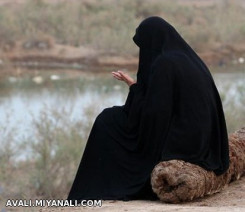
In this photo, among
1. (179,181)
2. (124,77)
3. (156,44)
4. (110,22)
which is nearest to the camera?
(179,181)

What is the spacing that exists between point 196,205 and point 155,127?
640mm

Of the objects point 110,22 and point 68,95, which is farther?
point 110,22

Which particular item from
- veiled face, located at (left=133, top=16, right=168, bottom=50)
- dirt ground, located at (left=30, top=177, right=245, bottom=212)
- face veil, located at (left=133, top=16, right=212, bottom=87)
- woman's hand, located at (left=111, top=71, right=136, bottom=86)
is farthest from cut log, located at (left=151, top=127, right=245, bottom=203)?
veiled face, located at (left=133, top=16, right=168, bottom=50)

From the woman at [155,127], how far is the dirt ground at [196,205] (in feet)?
0.60

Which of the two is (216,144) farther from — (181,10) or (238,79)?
(181,10)

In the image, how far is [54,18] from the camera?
2389 cm

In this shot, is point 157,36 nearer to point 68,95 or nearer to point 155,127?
point 155,127

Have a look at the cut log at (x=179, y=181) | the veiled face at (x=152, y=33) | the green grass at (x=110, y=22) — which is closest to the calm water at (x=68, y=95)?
the green grass at (x=110, y=22)

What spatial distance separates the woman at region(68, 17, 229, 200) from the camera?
5.72m

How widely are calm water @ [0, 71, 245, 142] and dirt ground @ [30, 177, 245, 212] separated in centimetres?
372

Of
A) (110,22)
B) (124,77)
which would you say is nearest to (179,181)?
(124,77)

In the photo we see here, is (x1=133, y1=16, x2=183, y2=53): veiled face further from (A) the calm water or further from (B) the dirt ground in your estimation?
(A) the calm water

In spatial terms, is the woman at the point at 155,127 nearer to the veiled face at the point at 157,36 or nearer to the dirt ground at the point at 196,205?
the veiled face at the point at 157,36

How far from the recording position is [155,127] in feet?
19.0
